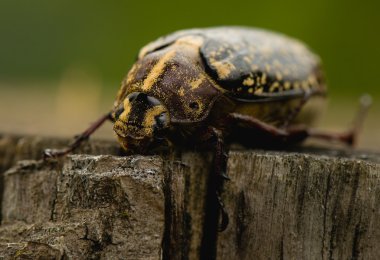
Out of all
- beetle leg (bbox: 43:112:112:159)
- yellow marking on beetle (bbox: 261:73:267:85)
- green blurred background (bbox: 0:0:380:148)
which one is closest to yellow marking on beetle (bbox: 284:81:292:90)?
yellow marking on beetle (bbox: 261:73:267:85)

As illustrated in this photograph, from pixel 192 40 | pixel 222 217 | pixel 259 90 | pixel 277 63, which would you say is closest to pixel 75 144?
pixel 192 40

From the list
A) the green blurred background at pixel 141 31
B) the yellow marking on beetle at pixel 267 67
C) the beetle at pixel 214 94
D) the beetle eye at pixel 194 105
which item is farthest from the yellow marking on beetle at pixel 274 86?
the green blurred background at pixel 141 31

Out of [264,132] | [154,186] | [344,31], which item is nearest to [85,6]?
[344,31]

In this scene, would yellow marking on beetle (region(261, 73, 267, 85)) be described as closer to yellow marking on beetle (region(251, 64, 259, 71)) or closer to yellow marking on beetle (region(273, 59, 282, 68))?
yellow marking on beetle (region(251, 64, 259, 71))

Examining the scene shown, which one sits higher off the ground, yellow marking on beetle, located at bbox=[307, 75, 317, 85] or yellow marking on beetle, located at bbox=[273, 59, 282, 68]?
yellow marking on beetle, located at bbox=[273, 59, 282, 68]

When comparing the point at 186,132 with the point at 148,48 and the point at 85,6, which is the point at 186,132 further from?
the point at 85,6
